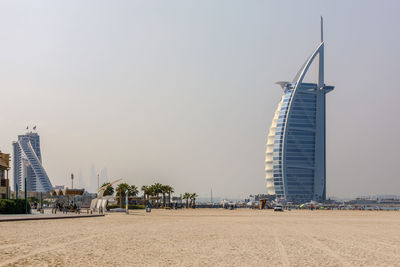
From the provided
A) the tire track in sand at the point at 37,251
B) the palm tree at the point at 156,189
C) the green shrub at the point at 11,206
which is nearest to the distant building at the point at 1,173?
the green shrub at the point at 11,206

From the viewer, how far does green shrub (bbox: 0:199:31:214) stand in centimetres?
4581

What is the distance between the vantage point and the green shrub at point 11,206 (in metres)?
45.8

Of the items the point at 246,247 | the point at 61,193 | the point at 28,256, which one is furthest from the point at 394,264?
the point at 61,193

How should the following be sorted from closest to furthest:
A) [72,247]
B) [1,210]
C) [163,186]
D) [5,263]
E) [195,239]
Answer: [5,263] < [72,247] < [195,239] < [1,210] < [163,186]

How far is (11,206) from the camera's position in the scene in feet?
153

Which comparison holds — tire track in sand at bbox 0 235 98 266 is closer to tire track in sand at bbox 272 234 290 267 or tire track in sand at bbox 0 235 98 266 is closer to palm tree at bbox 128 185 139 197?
tire track in sand at bbox 272 234 290 267

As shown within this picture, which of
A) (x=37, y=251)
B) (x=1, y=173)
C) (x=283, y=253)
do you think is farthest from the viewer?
(x=1, y=173)

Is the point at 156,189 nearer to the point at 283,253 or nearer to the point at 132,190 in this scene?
the point at 132,190

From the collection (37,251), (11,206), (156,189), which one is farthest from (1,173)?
(156,189)

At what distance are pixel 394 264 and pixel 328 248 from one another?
449 cm

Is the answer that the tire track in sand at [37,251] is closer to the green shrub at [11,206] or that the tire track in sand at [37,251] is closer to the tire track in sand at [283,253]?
the tire track in sand at [283,253]

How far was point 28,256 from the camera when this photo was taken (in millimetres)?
15617

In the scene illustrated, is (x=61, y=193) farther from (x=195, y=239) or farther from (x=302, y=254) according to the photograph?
(x=302, y=254)

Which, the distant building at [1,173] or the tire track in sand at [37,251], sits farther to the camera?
the distant building at [1,173]
